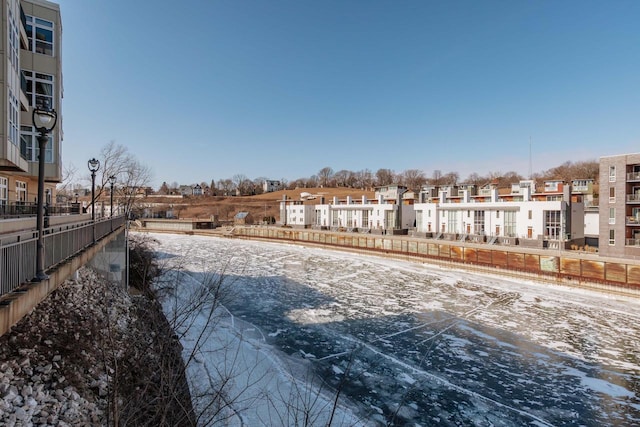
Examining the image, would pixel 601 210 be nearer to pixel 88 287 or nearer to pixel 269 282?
pixel 269 282

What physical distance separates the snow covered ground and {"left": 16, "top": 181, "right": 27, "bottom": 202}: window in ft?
34.3

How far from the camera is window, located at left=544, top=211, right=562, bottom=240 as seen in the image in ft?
110

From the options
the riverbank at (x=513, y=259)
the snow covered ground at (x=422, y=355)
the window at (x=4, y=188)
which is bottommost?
the snow covered ground at (x=422, y=355)

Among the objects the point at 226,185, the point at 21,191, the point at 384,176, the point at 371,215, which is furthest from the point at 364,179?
the point at 21,191

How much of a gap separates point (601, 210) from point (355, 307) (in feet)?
77.4

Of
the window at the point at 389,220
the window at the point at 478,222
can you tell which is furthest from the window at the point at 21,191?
the window at the point at 478,222

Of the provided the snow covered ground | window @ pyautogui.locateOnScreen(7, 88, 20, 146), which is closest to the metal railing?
window @ pyautogui.locateOnScreen(7, 88, 20, 146)

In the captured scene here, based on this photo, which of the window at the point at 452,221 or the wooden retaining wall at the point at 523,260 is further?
the window at the point at 452,221

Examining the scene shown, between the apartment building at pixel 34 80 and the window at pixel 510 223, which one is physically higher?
the apartment building at pixel 34 80

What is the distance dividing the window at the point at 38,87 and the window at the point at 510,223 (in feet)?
131

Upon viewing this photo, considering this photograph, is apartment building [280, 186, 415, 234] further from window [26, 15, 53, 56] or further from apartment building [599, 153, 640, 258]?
window [26, 15, 53, 56]

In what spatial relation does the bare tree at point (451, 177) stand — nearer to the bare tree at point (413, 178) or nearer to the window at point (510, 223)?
the bare tree at point (413, 178)

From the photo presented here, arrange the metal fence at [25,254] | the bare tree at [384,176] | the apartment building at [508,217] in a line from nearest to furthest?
Result: 1. the metal fence at [25,254]
2. the apartment building at [508,217]
3. the bare tree at [384,176]

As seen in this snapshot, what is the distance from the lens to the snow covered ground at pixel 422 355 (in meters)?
9.68
